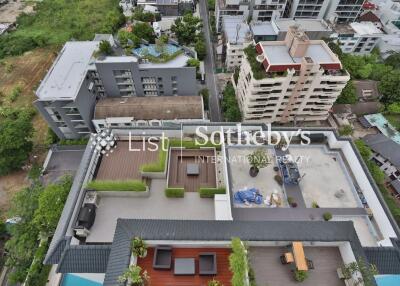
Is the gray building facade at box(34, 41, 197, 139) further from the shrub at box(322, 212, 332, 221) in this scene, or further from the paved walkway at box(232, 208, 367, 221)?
the shrub at box(322, 212, 332, 221)

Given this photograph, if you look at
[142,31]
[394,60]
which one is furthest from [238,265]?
[394,60]

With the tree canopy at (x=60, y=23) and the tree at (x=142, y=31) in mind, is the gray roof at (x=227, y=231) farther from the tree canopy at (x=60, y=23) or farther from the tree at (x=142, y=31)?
the tree canopy at (x=60, y=23)

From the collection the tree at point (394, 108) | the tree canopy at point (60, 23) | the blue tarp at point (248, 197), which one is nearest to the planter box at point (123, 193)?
the blue tarp at point (248, 197)

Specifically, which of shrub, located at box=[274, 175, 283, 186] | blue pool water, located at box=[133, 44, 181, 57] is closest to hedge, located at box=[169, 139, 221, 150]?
shrub, located at box=[274, 175, 283, 186]

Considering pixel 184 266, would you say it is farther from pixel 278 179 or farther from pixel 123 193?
pixel 278 179

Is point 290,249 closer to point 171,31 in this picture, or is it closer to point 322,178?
point 322,178
